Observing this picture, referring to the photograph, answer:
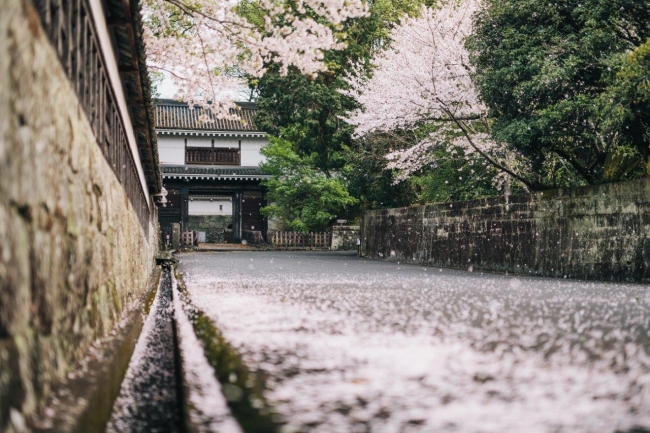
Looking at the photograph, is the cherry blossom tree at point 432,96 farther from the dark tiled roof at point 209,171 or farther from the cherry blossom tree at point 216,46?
the dark tiled roof at point 209,171

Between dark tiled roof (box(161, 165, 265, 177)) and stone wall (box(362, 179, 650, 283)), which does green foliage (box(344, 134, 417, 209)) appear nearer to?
stone wall (box(362, 179, 650, 283))

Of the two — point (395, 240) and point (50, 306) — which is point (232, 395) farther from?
point (395, 240)

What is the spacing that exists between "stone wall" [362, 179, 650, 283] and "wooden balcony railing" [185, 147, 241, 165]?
20.1 metres

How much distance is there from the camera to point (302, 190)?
33.3 meters

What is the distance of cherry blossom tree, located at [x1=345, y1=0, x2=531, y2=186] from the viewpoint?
2002 cm

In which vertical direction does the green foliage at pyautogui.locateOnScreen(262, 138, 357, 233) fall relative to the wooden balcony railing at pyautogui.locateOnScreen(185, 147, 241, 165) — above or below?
below

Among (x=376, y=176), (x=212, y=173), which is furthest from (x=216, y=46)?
(x=212, y=173)

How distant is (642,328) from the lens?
5.03 m

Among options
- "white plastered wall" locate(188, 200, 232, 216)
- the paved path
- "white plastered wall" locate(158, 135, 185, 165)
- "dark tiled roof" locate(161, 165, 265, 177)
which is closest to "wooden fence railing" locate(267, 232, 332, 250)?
"dark tiled roof" locate(161, 165, 265, 177)

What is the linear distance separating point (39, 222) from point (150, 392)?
1.17 metres

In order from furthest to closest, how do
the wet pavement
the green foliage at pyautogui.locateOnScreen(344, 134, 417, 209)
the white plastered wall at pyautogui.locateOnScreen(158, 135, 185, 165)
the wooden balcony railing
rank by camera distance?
the wooden balcony railing < the white plastered wall at pyautogui.locateOnScreen(158, 135, 185, 165) < the green foliage at pyautogui.locateOnScreen(344, 134, 417, 209) < the wet pavement

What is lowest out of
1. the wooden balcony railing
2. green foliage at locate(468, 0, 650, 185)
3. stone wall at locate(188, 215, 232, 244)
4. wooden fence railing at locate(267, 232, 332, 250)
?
wooden fence railing at locate(267, 232, 332, 250)

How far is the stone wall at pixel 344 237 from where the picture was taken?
1372 inches

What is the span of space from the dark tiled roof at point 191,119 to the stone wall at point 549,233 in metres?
20.0
